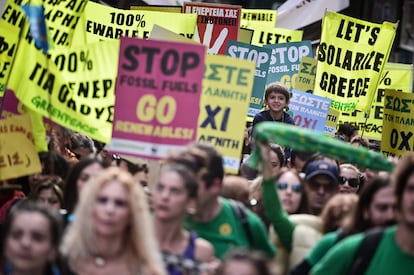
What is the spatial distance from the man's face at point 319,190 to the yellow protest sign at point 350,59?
21.2 ft

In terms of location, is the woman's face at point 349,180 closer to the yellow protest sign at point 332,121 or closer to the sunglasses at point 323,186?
the sunglasses at point 323,186

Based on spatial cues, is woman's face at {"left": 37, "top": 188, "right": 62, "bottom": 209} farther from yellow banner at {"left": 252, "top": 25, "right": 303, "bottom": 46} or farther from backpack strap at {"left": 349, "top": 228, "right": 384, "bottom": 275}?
yellow banner at {"left": 252, "top": 25, "right": 303, "bottom": 46}

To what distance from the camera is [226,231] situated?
8.20 m

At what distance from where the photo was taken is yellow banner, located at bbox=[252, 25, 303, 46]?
18.9 metres

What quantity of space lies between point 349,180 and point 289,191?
6.96ft

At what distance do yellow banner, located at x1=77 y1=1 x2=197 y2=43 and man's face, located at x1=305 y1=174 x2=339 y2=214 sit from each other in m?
5.45

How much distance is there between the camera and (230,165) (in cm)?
999

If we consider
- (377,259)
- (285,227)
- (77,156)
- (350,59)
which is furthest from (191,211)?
(350,59)

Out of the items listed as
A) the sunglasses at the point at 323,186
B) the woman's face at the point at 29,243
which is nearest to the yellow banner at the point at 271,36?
the sunglasses at the point at 323,186

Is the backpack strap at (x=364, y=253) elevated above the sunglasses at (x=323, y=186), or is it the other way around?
the backpack strap at (x=364, y=253)

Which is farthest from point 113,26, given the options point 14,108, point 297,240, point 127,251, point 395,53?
point 395,53

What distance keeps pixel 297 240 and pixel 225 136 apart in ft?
5.02

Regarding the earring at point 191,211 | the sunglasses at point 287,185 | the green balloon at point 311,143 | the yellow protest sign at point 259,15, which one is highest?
the green balloon at point 311,143

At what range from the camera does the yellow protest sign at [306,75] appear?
1715 centimetres
